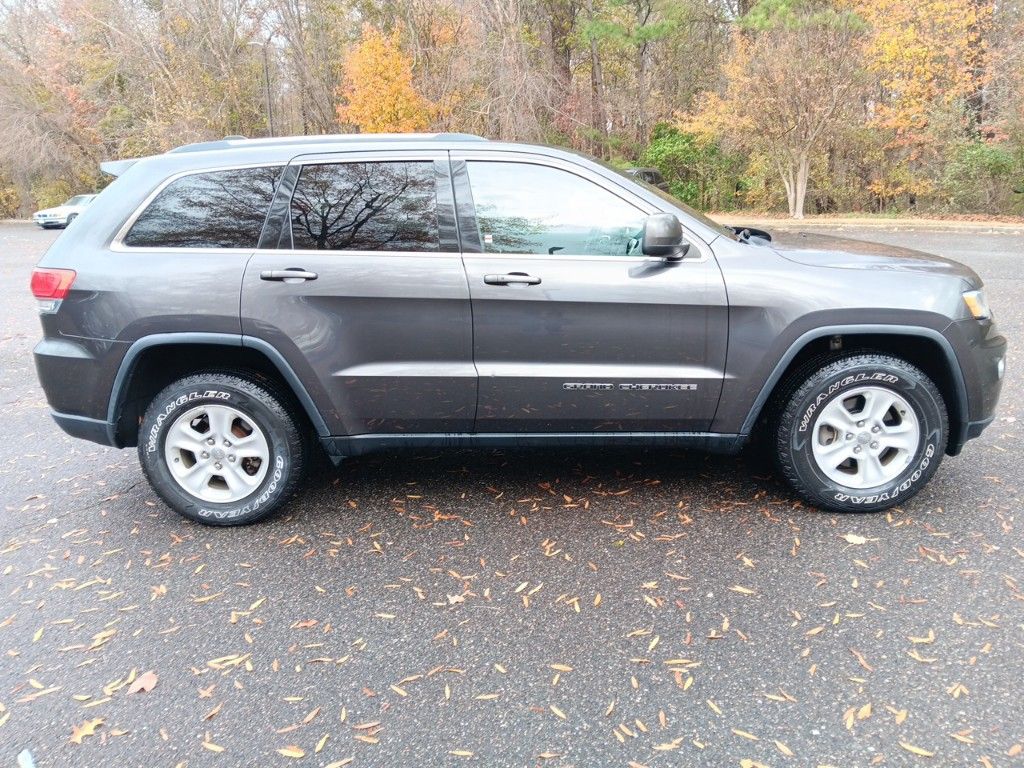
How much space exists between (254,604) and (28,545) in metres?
1.45

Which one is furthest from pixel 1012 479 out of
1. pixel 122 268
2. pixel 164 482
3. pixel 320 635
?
pixel 122 268

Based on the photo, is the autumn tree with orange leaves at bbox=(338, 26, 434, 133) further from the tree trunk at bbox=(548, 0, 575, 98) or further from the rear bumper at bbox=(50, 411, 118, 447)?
the rear bumper at bbox=(50, 411, 118, 447)

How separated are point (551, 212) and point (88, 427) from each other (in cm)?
253

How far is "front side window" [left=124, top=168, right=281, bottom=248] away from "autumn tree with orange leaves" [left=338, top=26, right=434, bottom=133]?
25061 millimetres

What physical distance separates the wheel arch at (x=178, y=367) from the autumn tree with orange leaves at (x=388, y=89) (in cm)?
2520

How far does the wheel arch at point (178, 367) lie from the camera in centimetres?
362

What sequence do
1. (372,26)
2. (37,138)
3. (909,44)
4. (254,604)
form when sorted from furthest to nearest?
(37,138) → (372,26) → (909,44) → (254,604)

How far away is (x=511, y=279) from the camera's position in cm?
355

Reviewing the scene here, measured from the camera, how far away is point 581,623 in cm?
297

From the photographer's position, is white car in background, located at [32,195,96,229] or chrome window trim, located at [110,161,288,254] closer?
chrome window trim, located at [110,161,288,254]

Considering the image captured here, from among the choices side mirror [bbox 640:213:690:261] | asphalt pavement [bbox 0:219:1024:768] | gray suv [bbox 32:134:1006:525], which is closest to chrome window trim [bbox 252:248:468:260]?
gray suv [bbox 32:134:1006:525]

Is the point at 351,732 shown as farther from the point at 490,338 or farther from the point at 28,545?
the point at 28,545

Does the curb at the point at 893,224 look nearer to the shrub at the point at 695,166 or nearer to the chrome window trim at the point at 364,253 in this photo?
the shrub at the point at 695,166

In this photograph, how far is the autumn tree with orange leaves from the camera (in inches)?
1080
